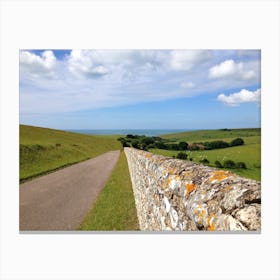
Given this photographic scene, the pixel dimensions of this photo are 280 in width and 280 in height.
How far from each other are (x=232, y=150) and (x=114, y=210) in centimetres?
305

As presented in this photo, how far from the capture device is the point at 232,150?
579cm

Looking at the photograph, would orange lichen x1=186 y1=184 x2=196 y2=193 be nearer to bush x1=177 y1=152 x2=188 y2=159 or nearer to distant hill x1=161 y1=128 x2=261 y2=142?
bush x1=177 y1=152 x2=188 y2=159

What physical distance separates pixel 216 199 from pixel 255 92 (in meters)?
4.19

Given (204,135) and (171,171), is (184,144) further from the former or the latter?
(171,171)

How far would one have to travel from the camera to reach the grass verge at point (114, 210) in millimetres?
5254

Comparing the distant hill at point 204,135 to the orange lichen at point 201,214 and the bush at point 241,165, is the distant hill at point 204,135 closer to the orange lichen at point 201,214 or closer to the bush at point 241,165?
the bush at point 241,165

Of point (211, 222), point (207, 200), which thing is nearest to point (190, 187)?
point (207, 200)

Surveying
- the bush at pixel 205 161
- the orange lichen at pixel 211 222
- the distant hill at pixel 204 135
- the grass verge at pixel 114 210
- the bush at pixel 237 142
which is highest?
the distant hill at pixel 204 135

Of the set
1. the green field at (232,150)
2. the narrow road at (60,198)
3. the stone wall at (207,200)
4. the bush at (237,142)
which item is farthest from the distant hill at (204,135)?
the stone wall at (207,200)

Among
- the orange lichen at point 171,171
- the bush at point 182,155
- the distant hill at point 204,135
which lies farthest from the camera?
the distant hill at point 204,135

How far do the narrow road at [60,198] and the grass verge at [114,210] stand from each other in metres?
0.22

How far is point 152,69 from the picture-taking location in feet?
20.7
